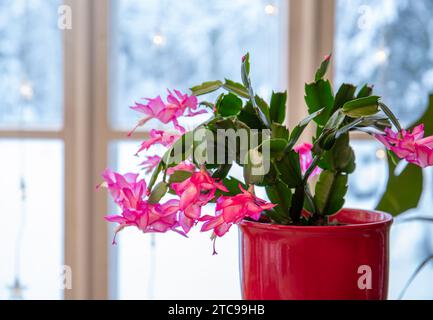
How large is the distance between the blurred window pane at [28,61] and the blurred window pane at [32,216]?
8 centimetres

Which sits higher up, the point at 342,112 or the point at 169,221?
the point at 342,112

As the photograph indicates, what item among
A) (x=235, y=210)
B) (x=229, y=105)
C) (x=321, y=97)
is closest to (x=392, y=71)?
(x=321, y=97)

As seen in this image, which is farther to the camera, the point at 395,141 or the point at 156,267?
the point at 156,267

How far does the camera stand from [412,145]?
593 millimetres

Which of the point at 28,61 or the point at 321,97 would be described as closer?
the point at 321,97

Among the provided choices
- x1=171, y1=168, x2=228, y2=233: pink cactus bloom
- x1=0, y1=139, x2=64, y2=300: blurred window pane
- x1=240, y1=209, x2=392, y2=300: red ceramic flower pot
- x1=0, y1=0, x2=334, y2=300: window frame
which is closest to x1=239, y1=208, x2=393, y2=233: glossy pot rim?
x1=240, y1=209, x2=392, y2=300: red ceramic flower pot

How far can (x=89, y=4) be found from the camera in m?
1.29

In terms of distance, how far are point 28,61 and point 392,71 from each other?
1016mm

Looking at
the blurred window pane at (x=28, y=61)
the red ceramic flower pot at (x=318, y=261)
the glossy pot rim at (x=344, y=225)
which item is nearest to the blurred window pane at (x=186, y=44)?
the blurred window pane at (x=28, y=61)

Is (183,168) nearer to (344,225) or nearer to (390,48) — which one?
(344,225)

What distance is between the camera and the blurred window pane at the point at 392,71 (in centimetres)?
134
